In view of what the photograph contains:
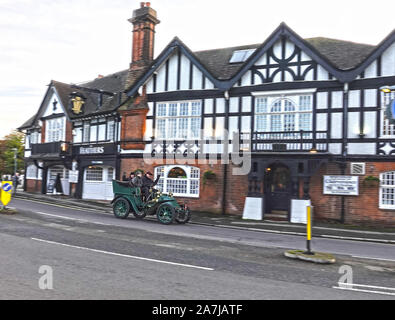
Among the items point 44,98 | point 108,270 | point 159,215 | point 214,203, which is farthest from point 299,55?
point 44,98

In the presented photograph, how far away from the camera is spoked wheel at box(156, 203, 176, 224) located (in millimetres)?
13336

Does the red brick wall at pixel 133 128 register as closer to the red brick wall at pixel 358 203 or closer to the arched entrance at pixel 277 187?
the arched entrance at pixel 277 187

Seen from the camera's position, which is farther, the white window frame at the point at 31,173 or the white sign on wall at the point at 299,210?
the white window frame at the point at 31,173

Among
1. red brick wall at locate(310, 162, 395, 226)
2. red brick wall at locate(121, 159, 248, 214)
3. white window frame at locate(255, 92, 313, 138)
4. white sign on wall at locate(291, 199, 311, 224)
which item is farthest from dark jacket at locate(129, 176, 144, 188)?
red brick wall at locate(310, 162, 395, 226)

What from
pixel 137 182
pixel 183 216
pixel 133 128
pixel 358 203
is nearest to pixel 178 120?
pixel 133 128

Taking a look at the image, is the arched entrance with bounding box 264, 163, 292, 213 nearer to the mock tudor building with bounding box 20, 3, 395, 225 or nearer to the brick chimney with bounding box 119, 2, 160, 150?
the mock tudor building with bounding box 20, 3, 395, 225

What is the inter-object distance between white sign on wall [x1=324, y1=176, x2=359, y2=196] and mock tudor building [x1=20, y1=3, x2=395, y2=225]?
4cm

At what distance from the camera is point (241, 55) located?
66.5 ft

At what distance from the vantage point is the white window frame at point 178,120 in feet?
62.6

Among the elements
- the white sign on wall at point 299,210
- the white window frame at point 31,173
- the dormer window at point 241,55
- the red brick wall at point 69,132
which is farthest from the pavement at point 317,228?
the white window frame at point 31,173

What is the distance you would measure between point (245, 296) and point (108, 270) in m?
2.54

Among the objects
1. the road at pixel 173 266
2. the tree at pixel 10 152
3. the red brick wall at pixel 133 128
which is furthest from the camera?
the tree at pixel 10 152

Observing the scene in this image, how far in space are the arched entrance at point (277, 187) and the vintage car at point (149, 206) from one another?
5.14m

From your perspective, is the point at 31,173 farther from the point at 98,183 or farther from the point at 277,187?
the point at 277,187
